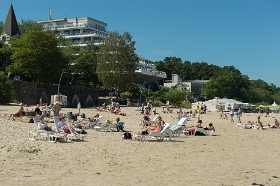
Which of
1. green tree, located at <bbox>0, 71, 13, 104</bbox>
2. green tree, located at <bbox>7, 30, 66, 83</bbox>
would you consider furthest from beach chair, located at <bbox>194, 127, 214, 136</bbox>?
green tree, located at <bbox>7, 30, 66, 83</bbox>

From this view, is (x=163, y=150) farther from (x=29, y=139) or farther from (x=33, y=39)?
(x=33, y=39)

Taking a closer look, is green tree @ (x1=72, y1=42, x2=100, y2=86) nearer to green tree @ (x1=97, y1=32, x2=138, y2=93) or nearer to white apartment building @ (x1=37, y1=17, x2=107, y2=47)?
green tree @ (x1=97, y1=32, x2=138, y2=93)

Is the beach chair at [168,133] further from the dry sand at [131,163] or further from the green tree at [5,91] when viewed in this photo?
the green tree at [5,91]

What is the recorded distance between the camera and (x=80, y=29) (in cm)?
8962

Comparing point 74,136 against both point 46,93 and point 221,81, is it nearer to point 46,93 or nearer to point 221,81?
A: point 46,93

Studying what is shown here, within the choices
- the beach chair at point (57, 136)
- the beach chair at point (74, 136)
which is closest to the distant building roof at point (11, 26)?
the beach chair at point (74, 136)

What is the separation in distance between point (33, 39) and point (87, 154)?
40239 millimetres

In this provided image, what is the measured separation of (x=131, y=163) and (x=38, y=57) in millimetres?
40056

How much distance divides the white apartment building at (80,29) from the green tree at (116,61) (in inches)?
1194

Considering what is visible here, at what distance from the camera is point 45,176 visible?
28.4 ft

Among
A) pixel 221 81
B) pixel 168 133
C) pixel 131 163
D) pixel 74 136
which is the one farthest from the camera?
pixel 221 81

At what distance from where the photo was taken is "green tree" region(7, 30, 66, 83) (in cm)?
4849

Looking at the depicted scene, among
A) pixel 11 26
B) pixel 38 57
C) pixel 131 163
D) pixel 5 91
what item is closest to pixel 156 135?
pixel 131 163

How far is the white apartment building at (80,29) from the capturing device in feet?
286
